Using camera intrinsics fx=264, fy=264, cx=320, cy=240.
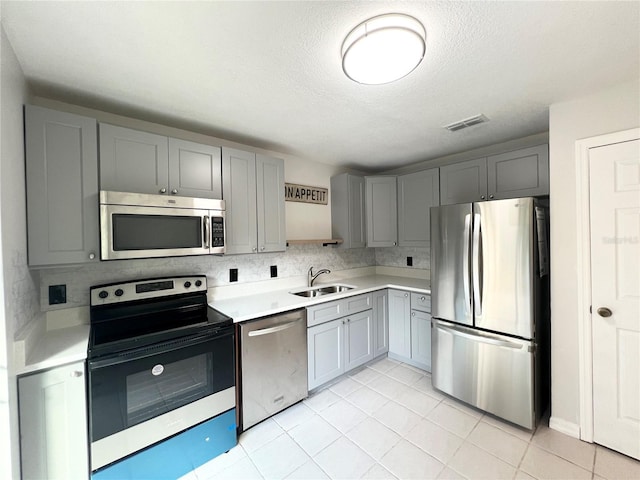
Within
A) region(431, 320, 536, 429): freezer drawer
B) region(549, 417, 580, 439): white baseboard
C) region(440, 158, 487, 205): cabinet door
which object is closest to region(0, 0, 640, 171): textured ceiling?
region(440, 158, 487, 205): cabinet door

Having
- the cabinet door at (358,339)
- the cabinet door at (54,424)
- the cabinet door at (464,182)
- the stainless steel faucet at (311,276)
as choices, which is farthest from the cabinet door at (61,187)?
the cabinet door at (464,182)

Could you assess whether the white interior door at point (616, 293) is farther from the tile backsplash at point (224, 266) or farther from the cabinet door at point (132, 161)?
the cabinet door at point (132, 161)

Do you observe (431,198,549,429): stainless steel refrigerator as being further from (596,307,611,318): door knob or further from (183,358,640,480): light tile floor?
(596,307,611,318): door knob

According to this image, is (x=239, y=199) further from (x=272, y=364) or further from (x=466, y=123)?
(x=466, y=123)

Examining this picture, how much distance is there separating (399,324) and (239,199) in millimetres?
2154

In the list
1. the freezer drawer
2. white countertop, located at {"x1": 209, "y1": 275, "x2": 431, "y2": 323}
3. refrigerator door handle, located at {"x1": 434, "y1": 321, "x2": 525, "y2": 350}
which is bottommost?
the freezer drawer

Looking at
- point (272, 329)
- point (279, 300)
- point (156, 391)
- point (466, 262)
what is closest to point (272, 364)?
point (272, 329)

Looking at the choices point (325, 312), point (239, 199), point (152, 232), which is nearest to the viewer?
point (152, 232)

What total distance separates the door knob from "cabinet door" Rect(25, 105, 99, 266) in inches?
127

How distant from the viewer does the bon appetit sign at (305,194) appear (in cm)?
292

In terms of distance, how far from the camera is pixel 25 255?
1.39m

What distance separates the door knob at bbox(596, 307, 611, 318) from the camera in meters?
1.70

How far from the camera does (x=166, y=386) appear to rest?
159 centimetres

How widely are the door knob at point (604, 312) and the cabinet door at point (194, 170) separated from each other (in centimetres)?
280
